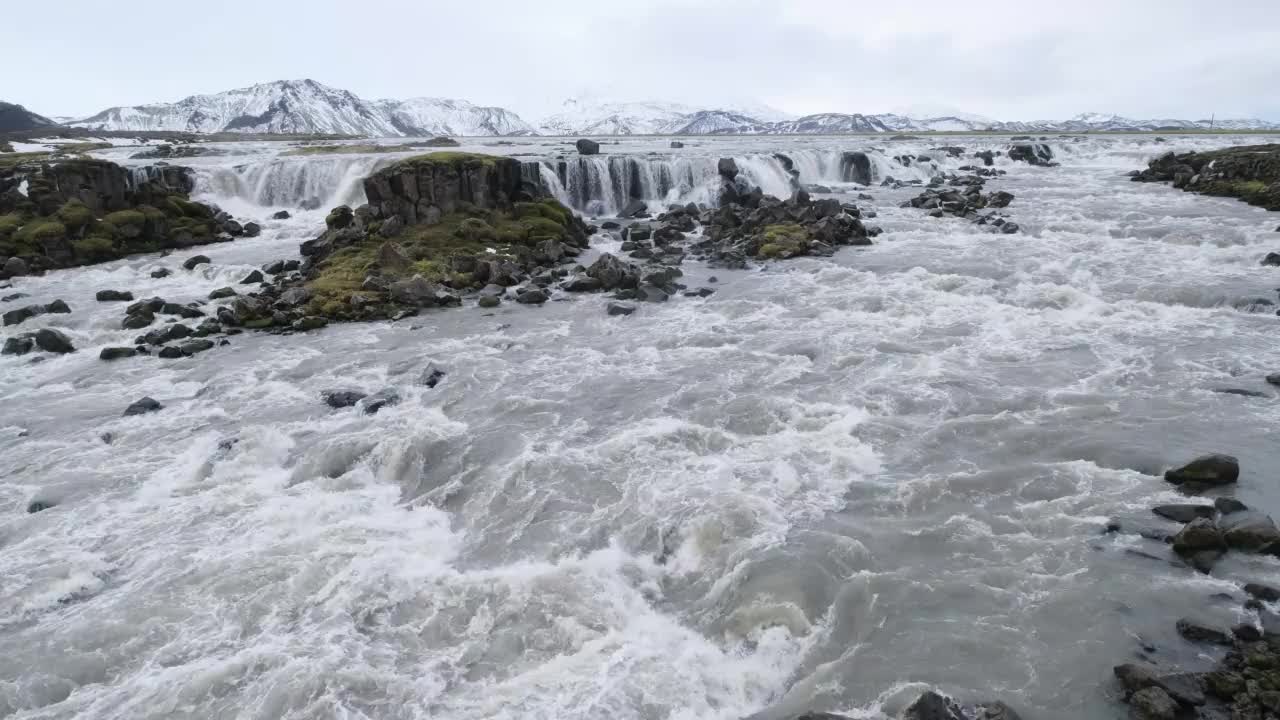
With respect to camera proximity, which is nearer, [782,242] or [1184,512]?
[1184,512]

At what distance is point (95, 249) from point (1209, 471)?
41240mm

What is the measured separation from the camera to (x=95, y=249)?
3350cm

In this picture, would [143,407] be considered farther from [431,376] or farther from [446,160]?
[446,160]

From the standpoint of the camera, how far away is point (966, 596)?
31.4 feet

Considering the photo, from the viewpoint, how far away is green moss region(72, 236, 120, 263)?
33156 millimetres

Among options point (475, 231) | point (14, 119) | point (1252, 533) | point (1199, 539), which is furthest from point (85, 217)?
point (14, 119)

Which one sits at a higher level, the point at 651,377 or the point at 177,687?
the point at 651,377

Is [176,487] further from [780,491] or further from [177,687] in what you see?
[780,491]

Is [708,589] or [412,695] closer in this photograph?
[412,695]

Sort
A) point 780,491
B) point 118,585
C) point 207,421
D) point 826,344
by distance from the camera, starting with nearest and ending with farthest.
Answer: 1. point 118,585
2. point 780,491
3. point 207,421
4. point 826,344

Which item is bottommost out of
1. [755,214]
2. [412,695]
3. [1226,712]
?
[412,695]

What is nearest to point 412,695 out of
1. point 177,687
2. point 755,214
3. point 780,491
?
point 177,687

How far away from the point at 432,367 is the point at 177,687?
1106cm

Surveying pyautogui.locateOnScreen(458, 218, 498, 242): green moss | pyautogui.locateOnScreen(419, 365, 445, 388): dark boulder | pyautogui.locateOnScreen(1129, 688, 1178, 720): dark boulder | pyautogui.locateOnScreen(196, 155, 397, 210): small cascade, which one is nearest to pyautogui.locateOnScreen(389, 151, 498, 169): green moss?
pyautogui.locateOnScreen(458, 218, 498, 242): green moss
